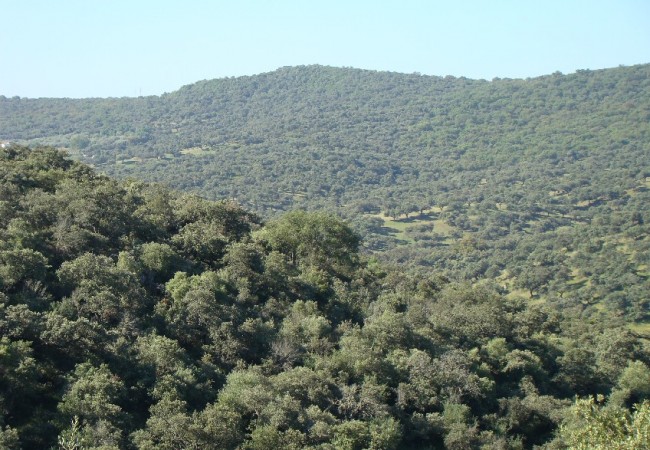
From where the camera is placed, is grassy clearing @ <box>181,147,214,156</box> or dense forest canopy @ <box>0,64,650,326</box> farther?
grassy clearing @ <box>181,147,214,156</box>

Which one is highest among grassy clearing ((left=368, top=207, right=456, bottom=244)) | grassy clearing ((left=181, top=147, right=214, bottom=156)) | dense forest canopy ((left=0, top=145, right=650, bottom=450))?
grassy clearing ((left=181, top=147, right=214, bottom=156))

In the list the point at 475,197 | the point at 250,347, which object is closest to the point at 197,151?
the point at 475,197

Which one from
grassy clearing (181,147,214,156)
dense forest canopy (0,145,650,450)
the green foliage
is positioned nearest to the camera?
the green foliage

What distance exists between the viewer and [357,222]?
13962 centimetres

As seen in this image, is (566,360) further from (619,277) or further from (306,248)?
(619,277)

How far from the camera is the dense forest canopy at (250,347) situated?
80.4 feet

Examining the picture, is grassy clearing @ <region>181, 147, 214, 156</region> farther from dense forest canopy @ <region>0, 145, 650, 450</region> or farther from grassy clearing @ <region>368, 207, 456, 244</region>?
dense forest canopy @ <region>0, 145, 650, 450</region>

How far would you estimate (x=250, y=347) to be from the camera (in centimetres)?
3291

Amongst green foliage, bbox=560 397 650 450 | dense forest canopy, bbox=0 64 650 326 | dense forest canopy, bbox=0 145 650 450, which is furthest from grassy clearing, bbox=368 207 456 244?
green foliage, bbox=560 397 650 450

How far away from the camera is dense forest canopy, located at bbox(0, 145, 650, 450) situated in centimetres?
2450

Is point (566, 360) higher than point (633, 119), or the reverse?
point (633, 119)

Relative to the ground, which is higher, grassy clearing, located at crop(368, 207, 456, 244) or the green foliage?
the green foliage

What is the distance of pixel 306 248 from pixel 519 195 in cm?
12127

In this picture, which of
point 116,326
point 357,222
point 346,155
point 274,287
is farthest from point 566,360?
point 346,155
